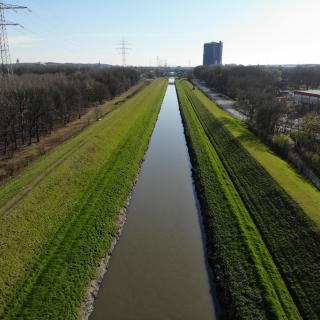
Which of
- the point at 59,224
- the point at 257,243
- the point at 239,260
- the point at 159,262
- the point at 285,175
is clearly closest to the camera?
the point at 239,260

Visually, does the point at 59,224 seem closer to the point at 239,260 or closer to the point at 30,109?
the point at 239,260

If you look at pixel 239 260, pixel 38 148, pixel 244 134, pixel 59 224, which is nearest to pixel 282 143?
pixel 244 134

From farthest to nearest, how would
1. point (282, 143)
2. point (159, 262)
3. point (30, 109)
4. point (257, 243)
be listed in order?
1. point (30, 109)
2. point (282, 143)
3. point (257, 243)
4. point (159, 262)

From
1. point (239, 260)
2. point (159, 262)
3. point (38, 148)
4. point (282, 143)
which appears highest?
point (282, 143)

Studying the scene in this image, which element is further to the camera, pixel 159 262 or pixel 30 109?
pixel 30 109

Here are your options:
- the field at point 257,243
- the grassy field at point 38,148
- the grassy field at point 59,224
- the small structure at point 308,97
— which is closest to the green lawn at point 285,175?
the field at point 257,243

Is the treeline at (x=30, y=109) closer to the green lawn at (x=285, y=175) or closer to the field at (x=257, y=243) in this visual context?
the field at (x=257, y=243)

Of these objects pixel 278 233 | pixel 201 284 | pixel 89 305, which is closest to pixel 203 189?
pixel 278 233
